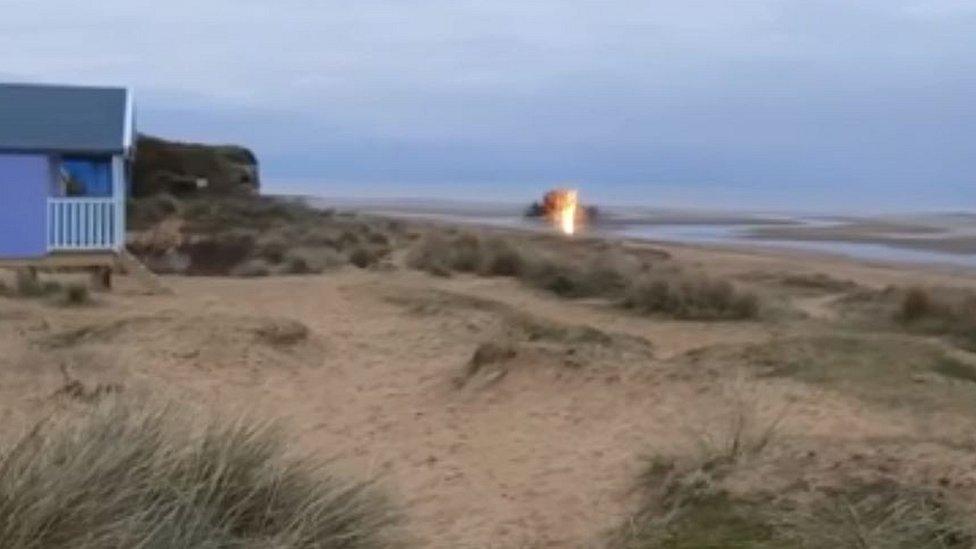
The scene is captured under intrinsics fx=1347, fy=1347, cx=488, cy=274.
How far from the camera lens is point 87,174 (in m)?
17.3

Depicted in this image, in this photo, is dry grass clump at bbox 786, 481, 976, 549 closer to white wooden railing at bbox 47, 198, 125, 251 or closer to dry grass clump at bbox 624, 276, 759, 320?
dry grass clump at bbox 624, 276, 759, 320

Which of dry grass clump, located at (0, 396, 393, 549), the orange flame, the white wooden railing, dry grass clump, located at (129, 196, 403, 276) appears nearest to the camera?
dry grass clump, located at (0, 396, 393, 549)

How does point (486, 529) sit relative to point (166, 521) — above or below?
below

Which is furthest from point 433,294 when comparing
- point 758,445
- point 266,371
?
point 758,445

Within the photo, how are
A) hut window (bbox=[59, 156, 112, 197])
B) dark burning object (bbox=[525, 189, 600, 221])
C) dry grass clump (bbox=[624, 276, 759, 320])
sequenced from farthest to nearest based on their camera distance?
1. dark burning object (bbox=[525, 189, 600, 221])
2. hut window (bbox=[59, 156, 112, 197])
3. dry grass clump (bbox=[624, 276, 759, 320])

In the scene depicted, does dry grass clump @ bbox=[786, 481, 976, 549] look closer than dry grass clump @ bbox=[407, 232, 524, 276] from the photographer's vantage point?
Yes

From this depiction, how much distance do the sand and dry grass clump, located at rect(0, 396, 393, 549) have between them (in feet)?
1.82

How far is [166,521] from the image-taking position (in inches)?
174

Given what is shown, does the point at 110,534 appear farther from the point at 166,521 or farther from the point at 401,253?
the point at 401,253

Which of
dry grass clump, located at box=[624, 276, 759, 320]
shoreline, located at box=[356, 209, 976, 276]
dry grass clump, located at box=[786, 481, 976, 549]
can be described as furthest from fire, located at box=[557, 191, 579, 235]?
dry grass clump, located at box=[786, 481, 976, 549]

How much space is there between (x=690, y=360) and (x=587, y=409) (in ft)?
5.05

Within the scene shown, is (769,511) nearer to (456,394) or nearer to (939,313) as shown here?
(456,394)

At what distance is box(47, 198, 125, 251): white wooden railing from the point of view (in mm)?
16688

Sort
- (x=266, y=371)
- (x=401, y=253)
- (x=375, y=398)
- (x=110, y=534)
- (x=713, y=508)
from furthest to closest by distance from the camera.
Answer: (x=401, y=253) < (x=266, y=371) < (x=375, y=398) < (x=713, y=508) < (x=110, y=534)
